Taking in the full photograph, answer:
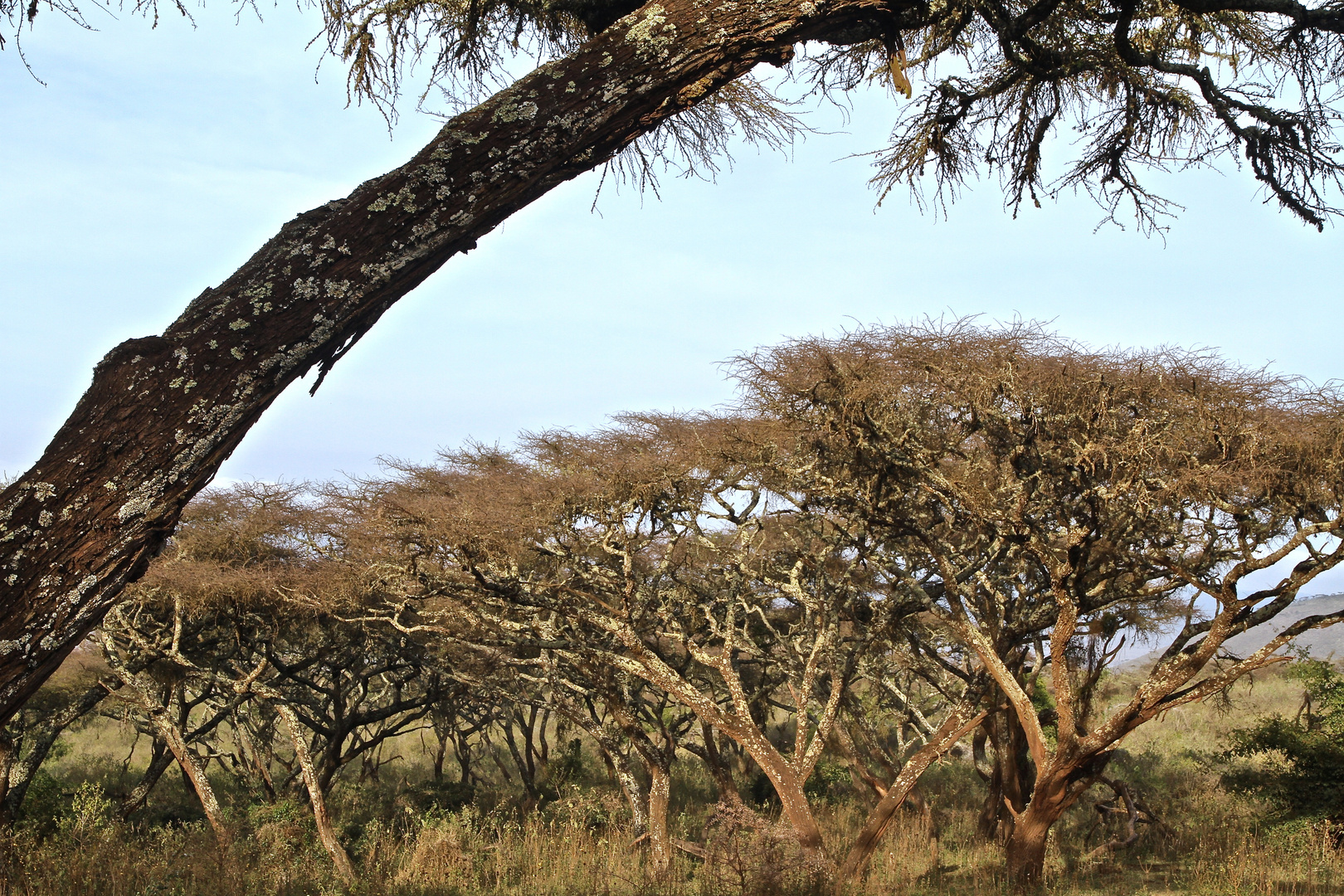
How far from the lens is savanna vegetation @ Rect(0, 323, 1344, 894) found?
9328 mm

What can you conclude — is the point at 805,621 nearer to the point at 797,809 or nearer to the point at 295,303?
the point at 797,809

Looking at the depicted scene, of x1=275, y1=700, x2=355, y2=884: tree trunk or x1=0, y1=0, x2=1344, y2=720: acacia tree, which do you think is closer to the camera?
x1=0, y1=0, x2=1344, y2=720: acacia tree

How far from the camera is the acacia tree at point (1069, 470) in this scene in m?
8.88

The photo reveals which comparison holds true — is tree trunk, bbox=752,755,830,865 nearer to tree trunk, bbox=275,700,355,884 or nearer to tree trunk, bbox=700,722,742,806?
tree trunk, bbox=700,722,742,806

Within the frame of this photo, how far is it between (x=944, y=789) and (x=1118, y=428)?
1235 centimetres

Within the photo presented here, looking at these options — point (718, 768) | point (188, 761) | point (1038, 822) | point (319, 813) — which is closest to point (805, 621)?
point (1038, 822)

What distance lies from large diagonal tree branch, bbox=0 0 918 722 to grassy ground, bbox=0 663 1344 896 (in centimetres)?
764

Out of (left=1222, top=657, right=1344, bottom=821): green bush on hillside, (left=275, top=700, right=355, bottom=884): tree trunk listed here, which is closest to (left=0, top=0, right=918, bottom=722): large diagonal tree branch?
(left=275, top=700, right=355, bottom=884): tree trunk

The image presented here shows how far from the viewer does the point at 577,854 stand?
11758 mm

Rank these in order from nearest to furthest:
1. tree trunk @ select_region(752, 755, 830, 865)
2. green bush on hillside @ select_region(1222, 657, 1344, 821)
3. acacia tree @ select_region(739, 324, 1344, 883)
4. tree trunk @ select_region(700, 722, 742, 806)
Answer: acacia tree @ select_region(739, 324, 1344, 883) → tree trunk @ select_region(752, 755, 830, 865) → green bush on hillside @ select_region(1222, 657, 1344, 821) → tree trunk @ select_region(700, 722, 742, 806)

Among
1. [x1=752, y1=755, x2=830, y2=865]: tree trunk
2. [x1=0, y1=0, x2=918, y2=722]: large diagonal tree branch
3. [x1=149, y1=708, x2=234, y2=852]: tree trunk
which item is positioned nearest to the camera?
[x1=0, y1=0, x2=918, y2=722]: large diagonal tree branch

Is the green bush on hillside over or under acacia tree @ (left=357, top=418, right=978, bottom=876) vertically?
under

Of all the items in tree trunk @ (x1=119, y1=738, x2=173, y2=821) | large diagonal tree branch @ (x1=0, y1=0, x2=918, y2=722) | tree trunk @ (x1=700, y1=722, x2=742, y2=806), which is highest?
large diagonal tree branch @ (x1=0, y1=0, x2=918, y2=722)

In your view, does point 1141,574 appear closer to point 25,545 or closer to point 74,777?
point 25,545
